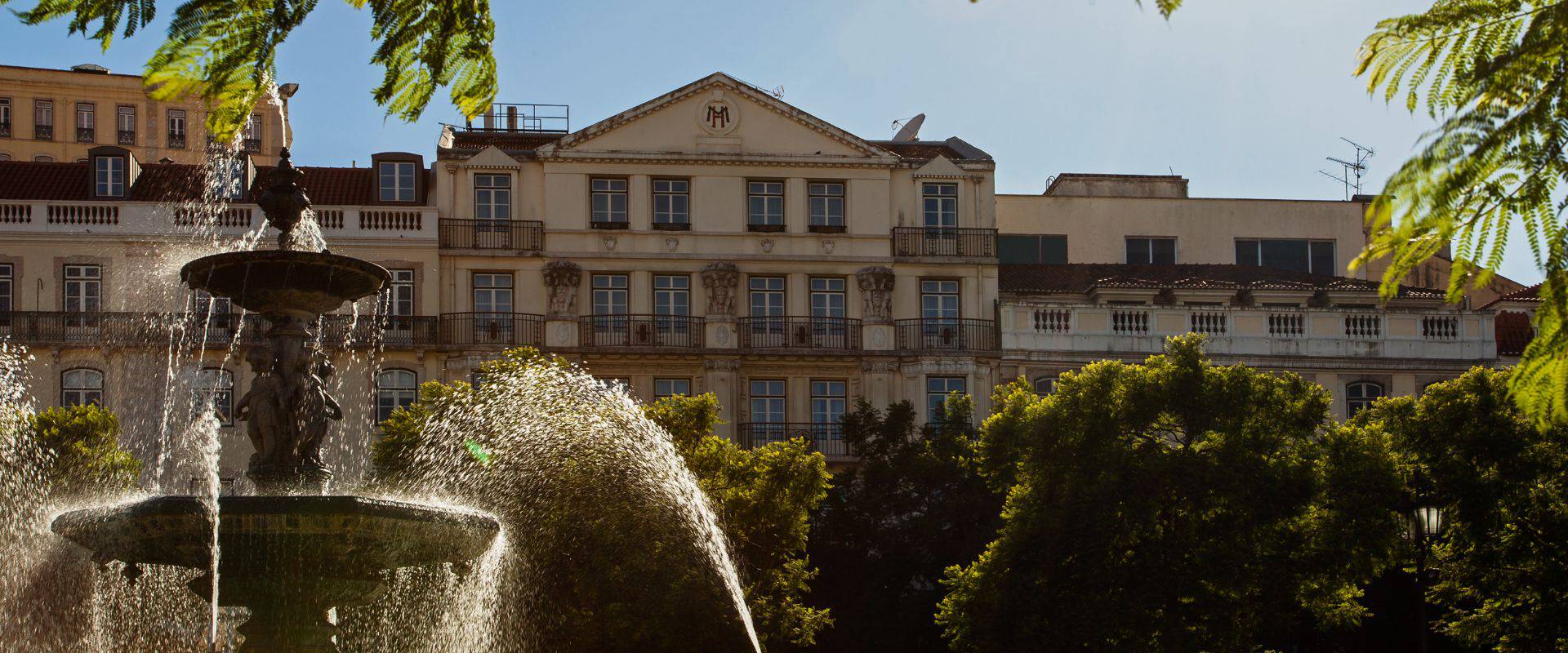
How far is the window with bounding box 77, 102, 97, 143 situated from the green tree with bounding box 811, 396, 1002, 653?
3432cm

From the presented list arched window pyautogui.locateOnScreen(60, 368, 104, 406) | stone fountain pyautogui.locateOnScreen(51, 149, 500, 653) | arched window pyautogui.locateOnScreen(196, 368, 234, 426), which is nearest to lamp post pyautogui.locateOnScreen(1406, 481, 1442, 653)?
stone fountain pyautogui.locateOnScreen(51, 149, 500, 653)

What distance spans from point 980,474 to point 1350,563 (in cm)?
773

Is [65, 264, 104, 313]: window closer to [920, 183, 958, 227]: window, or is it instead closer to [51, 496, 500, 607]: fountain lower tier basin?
[920, 183, 958, 227]: window

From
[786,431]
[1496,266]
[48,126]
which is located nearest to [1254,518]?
[786,431]

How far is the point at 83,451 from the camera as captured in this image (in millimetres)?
37125

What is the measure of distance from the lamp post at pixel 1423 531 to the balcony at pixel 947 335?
1869cm

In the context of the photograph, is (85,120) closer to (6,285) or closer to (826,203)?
(6,285)

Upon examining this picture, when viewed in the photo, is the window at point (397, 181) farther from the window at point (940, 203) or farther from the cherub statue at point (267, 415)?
the cherub statue at point (267, 415)

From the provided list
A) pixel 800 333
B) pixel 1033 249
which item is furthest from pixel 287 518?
pixel 1033 249

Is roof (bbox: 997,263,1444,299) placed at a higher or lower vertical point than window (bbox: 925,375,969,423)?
higher

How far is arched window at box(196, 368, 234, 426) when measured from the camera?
157 ft

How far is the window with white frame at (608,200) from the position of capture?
172 feet

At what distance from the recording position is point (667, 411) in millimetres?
38906

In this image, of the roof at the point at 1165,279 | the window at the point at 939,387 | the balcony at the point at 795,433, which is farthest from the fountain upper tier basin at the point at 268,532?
the roof at the point at 1165,279
